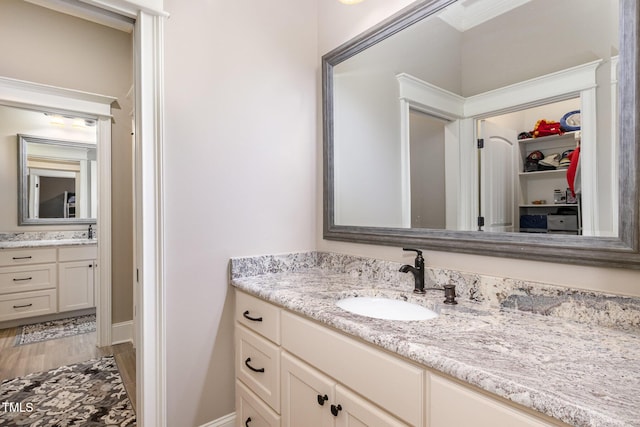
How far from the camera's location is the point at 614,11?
3.11 feet

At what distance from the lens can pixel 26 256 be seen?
3260 mm

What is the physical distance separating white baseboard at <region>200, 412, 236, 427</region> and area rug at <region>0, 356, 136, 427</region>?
1.81ft

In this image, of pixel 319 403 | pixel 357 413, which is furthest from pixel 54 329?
pixel 357 413

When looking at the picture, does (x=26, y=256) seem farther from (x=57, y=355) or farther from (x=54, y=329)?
(x=57, y=355)

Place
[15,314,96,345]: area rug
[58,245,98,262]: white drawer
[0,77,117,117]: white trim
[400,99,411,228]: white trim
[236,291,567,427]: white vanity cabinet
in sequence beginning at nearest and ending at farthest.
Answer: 1. [236,291,567,427]: white vanity cabinet
2. [400,99,411,228]: white trim
3. [0,77,117,117]: white trim
4. [15,314,96,345]: area rug
5. [58,245,98,262]: white drawer

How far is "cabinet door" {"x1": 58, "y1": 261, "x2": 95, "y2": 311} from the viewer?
11.3ft

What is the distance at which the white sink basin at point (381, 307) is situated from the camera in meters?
1.33

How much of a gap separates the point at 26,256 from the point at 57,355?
1.26 metres

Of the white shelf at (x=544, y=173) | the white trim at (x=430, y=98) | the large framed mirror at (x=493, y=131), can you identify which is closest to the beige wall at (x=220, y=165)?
the large framed mirror at (x=493, y=131)

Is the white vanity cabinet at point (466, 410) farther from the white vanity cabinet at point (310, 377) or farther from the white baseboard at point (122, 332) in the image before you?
the white baseboard at point (122, 332)

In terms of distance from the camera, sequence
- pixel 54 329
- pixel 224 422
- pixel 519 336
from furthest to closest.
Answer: pixel 54 329 < pixel 224 422 < pixel 519 336

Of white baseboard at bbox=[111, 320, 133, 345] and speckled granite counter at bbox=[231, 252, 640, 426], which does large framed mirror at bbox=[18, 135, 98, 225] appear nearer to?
white baseboard at bbox=[111, 320, 133, 345]

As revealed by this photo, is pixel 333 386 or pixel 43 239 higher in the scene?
pixel 43 239

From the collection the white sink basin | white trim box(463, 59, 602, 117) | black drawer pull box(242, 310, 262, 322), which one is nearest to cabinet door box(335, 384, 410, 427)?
the white sink basin
